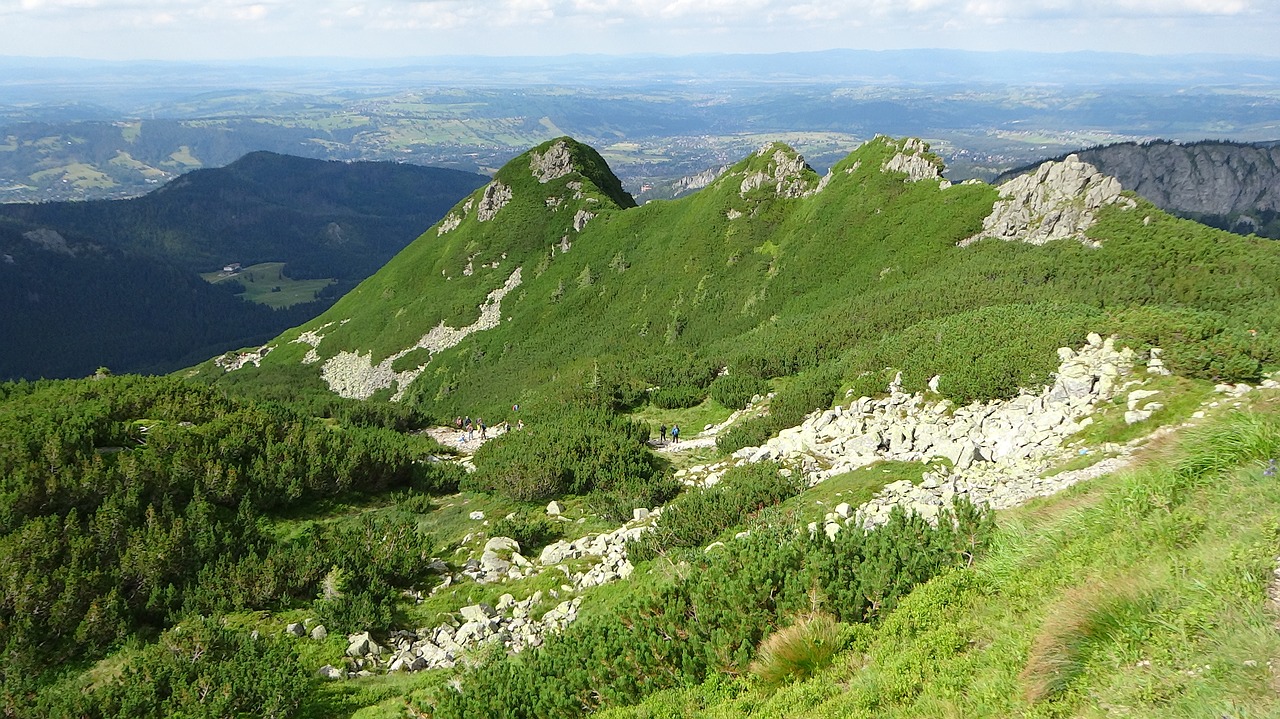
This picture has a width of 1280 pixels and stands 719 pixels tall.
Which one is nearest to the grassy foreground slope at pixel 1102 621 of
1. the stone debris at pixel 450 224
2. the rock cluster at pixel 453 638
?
the rock cluster at pixel 453 638

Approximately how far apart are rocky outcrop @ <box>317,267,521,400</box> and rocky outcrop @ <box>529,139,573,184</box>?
25437mm

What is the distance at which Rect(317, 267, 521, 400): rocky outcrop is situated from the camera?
99.0 m

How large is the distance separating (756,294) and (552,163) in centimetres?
6792

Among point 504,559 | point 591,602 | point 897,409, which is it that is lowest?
point 504,559

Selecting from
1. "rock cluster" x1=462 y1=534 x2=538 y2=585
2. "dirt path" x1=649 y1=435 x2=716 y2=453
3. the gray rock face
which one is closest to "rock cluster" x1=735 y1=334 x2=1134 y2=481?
"dirt path" x1=649 y1=435 x2=716 y2=453

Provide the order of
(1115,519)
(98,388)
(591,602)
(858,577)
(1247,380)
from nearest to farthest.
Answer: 1. (1115,519)
2. (858,577)
3. (591,602)
4. (1247,380)
5. (98,388)

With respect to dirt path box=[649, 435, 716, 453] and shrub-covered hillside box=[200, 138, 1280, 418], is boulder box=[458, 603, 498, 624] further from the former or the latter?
shrub-covered hillside box=[200, 138, 1280, 418]

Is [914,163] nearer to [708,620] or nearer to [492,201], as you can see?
[708,620]

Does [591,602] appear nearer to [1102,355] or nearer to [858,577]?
[858,577]

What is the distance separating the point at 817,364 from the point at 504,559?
29445 mm

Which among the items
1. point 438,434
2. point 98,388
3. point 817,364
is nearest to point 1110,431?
point 817,364

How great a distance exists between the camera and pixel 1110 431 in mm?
18000

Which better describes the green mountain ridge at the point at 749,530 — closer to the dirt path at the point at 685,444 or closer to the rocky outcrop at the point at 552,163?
the dirt path at the point at 685,444

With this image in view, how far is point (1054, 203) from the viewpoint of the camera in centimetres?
5659
